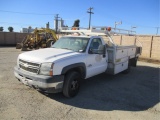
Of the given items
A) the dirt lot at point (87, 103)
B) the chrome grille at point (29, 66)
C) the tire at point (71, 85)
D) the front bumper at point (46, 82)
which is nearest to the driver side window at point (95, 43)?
the tire at point (71, 85)

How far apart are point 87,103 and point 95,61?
5.44ft

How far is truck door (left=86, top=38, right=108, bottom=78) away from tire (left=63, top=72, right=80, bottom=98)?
0.59 m

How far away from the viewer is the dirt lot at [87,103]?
4.37 metres

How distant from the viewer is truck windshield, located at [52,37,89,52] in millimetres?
6000

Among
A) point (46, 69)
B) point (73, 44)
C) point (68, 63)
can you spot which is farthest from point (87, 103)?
point (73, 44)

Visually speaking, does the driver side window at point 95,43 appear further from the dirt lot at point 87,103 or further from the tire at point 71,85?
the dirt lot at point 87,103

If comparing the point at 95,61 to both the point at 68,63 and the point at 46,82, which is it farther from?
the point at 46,82

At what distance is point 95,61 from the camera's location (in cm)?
624

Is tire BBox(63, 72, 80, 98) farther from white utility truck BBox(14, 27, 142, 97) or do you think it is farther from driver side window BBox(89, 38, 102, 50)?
driver side window BBox(89, 38, 102, 50)

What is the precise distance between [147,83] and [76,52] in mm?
3688

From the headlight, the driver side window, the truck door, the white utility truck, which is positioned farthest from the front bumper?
the driver side window

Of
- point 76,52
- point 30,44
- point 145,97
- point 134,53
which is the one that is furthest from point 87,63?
point 30,44

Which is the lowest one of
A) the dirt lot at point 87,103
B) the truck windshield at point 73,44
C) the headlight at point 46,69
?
the dirt lot at point 87,103

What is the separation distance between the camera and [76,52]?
225 inches
